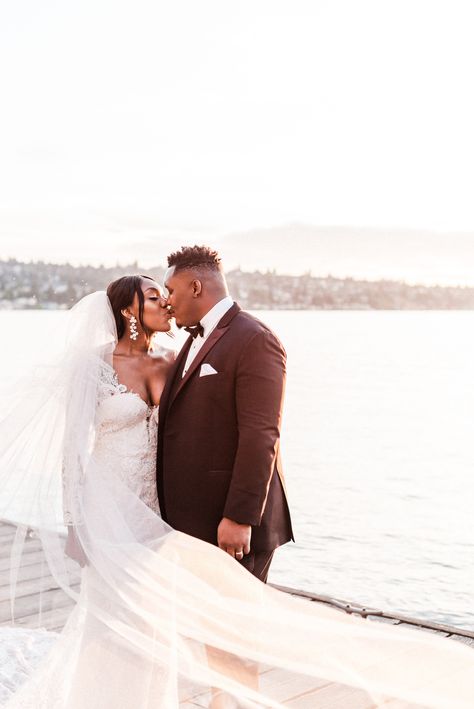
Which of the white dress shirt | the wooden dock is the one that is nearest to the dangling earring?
the white dress shirt

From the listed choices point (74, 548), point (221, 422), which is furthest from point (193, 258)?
point (74, 548)

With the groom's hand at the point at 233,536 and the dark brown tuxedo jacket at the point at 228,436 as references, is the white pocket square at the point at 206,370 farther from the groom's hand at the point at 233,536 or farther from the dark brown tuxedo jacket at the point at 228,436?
the groom's hand at the point at 233,536

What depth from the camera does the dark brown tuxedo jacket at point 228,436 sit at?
2.62m

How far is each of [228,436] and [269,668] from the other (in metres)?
1.09

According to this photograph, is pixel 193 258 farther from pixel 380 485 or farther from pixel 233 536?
pixel 380 485

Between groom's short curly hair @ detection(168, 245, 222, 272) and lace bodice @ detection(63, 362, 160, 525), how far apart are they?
509mm

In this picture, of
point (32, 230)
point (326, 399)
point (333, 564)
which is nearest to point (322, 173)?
point (32, 230)

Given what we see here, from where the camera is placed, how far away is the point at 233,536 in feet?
8.71

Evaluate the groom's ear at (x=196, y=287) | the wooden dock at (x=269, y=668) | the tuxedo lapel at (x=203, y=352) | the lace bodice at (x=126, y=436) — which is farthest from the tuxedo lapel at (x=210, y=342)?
the wooden dock at (x=269, y=668)

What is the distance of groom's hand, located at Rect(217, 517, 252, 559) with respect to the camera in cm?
265

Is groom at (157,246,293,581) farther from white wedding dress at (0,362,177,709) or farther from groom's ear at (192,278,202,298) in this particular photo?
white wedding dress at (0,362,177,709)

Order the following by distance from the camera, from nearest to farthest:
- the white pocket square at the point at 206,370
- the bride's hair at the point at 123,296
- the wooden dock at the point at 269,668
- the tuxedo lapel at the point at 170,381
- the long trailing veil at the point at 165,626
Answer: the long trailing veil at the point at 165,626 → the white pocket square at the point at 206,370 → the tuxedo lapel at the point at 170,381 → the wooden dock at the point at 269,668 → the bride's hair at the point at 123,296

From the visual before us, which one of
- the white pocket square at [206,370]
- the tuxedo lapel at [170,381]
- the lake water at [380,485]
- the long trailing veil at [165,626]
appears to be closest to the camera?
the long trailing veil at [165,626]

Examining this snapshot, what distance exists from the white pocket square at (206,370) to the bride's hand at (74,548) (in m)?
0.61
